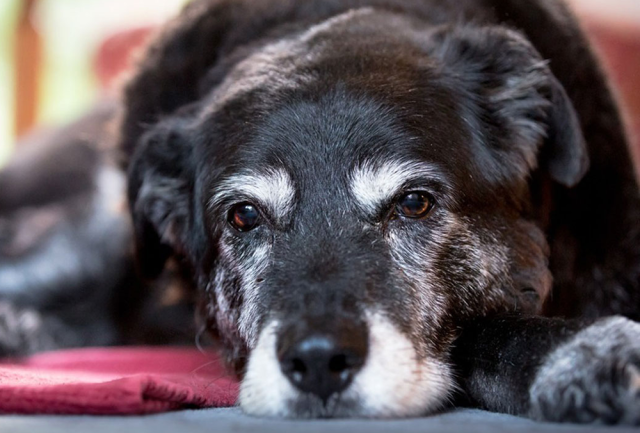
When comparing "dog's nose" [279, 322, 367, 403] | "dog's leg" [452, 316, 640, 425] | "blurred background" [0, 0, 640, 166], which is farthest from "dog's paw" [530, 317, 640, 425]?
"blurred background" [0, 0, 640, 166]

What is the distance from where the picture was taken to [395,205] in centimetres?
198

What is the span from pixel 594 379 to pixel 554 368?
0.13m

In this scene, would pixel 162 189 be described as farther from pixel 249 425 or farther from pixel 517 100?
pixel 249 425

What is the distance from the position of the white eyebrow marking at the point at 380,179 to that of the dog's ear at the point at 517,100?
1.15ft

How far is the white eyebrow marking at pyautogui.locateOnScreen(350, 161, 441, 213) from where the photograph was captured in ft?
6.31

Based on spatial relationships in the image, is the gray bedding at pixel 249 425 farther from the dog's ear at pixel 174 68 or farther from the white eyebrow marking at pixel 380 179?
the dog's ear at pixel 174 68

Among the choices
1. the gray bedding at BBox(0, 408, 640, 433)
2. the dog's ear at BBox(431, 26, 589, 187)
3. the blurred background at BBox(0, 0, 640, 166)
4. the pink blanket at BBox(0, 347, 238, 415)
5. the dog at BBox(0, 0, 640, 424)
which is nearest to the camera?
the gray bedding at BBox(0, 408, 640, 433)


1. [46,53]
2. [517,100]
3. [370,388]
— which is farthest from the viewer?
[46,53]

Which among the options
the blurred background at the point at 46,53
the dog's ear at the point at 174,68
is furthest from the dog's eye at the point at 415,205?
the blurred background at the point at 46,53

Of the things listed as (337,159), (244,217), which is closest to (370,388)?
(337,159)

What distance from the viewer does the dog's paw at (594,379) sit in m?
1.39

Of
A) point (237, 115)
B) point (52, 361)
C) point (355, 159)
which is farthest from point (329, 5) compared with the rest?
point (52, 361)

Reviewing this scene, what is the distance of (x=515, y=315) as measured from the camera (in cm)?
190

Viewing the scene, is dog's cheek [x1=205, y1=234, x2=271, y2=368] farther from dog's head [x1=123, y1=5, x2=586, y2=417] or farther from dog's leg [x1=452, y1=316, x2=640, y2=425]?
dog's leg [x1=452, y1=316, x2=640, y2=425]
